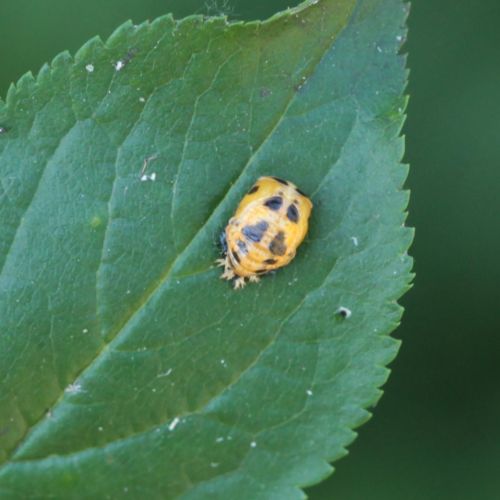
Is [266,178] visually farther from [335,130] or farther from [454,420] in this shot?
[454,420]

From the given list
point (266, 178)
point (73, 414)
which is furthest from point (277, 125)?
point (73, 414)

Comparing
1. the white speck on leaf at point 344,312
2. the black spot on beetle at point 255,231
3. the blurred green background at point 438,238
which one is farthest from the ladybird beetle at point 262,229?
the blurred green background at point 438,238

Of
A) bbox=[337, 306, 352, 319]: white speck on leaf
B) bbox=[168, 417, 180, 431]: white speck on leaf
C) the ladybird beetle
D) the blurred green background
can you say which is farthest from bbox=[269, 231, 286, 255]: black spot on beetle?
the blurred green background


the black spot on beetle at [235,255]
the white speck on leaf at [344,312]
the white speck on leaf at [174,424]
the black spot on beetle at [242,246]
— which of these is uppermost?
the black spot on beetle at [242,246]

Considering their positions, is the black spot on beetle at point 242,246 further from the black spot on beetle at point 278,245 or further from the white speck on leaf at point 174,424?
the white speck on leaf at point 174,424

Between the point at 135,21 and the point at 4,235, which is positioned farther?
the point at 135,21

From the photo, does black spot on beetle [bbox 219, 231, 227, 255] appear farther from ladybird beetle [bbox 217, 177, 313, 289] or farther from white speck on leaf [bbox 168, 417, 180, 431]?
white speck on leaf [bbox 168, 417, 180, 431]

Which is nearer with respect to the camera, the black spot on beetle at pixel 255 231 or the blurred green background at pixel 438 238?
the black spot on beetle at pixel 255 231

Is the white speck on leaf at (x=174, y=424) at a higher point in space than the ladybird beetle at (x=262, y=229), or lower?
lower
